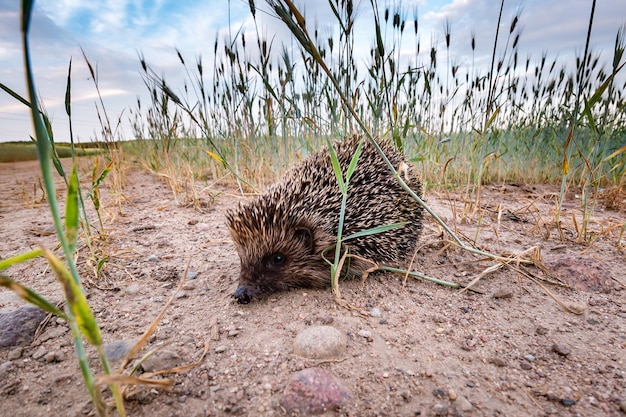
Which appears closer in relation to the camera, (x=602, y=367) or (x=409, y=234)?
Answer: (x=602, y=367)

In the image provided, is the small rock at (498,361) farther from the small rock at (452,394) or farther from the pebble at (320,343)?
the pebble at (320,343)

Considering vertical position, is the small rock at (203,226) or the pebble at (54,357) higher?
the small rock at (203,226)

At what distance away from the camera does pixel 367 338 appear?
A: 5.65 ft

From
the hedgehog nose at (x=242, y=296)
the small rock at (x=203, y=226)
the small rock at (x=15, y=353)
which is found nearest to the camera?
the small rock at (x=15, y=353)

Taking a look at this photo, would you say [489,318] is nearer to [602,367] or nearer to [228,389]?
[602,367]

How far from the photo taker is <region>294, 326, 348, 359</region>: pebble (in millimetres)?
1581

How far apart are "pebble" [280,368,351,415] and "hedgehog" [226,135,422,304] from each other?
924 millimetres

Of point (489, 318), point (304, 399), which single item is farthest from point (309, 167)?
point (304, 399)

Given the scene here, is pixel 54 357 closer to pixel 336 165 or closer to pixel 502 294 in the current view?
pixel 336 165

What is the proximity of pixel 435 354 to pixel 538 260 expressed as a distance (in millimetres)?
1403

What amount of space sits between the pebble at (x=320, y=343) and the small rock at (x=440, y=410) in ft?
1.55

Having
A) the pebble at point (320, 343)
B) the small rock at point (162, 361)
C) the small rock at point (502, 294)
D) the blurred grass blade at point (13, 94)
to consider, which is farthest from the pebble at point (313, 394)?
the blurred grass blade at point (13, 94)

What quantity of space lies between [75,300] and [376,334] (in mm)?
1413

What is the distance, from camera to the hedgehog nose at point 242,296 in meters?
2.13
